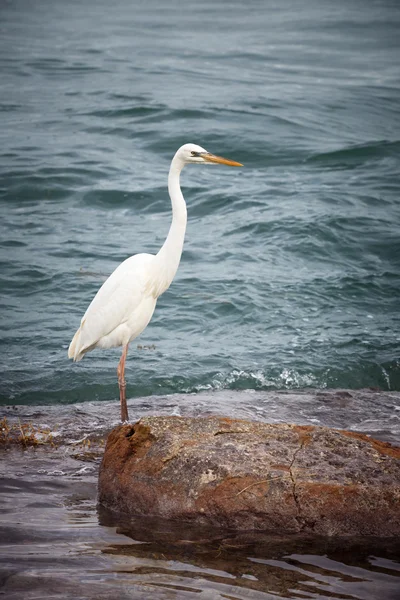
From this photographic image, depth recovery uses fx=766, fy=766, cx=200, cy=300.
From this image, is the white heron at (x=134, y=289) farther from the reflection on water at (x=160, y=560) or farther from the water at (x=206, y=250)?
the reflection on water at (x=160, y=560)

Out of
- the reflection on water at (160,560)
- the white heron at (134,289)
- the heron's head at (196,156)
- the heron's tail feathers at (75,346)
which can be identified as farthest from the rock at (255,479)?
the heron's head at (196,156)

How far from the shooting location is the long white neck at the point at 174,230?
6.29 meters

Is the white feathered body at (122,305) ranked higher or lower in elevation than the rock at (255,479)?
higher

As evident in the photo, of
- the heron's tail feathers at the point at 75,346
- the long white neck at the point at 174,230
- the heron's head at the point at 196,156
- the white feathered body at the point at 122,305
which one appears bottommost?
the heron's tail feathers at the point at 75,346

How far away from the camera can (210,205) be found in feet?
42.8

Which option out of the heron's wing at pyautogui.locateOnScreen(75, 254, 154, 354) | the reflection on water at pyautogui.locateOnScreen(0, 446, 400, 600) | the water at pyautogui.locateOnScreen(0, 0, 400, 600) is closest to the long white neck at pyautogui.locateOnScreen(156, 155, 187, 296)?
the heron's wing at pyautogui.locateOnScreen(75, 254, 154, 354)

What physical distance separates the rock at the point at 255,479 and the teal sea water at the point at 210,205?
2707 mm

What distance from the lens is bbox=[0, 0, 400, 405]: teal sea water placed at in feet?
25.9

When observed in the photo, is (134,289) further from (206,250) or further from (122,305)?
(206,250)

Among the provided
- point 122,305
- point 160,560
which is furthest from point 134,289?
point 160,560

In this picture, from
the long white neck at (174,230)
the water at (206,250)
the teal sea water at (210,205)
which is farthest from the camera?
the teal sea water at (210,205)

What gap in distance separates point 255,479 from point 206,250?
7.35 meters

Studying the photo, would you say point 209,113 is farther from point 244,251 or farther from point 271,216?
point 244,251

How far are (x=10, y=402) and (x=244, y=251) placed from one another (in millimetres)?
5236
